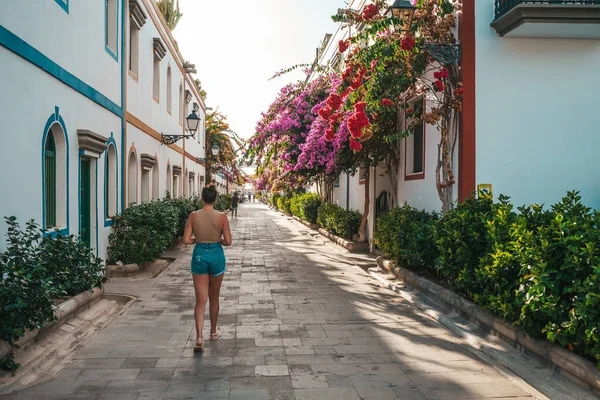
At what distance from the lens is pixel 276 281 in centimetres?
1037

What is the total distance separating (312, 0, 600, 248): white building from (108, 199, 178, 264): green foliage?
5.98 meters

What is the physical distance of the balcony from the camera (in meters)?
8.53

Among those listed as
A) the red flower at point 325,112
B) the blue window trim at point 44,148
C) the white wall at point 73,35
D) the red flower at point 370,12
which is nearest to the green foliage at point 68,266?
the blue window trim at point 44,148

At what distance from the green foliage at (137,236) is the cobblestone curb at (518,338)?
17.4 ft

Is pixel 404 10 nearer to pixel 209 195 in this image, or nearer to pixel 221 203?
pixel 209 195

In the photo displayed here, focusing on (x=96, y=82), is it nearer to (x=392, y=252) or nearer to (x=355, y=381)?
(x=392, y=252)

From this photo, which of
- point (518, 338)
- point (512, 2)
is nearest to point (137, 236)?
point (518, 338)

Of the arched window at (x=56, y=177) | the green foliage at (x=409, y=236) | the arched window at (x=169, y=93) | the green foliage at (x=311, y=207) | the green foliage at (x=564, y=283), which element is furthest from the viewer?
the green foliage at (x=311, y=207)

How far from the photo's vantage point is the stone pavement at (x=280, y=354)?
4.59m

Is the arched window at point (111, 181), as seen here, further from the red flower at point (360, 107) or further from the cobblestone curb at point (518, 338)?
the cobblestone curb at point (518, 338)

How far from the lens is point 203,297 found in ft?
19.2

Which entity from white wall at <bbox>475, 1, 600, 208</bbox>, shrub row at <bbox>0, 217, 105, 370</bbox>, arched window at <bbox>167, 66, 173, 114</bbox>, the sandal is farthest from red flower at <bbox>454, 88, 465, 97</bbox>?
arched window at <bbox>167, 66, 173, 114</bbox>

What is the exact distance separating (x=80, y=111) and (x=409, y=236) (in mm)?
5912

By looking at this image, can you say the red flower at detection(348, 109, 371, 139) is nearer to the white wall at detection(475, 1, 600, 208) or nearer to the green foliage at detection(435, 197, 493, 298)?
the white wall at detection(475, 1, 600, 208)
